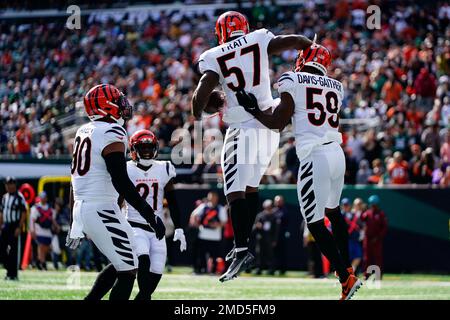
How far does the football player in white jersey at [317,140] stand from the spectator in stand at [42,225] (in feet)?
46.4

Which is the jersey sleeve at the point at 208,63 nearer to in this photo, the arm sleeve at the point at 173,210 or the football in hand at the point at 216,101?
the football in hand at the point at 216,101

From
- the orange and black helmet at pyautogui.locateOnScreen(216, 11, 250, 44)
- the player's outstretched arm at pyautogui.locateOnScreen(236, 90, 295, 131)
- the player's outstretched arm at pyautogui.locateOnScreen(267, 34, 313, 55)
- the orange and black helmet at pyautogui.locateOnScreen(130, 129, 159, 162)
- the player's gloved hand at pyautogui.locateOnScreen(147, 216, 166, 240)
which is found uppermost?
the orange and black helmet at pyautogui.locateOnScreen(216, 11, 250, 44)

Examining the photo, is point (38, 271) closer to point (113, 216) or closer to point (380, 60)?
point (380, 60)

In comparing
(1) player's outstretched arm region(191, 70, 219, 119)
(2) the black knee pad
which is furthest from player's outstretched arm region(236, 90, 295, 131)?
(2) the black knee pad

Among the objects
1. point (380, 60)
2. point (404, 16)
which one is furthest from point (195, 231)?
point (404, 16)

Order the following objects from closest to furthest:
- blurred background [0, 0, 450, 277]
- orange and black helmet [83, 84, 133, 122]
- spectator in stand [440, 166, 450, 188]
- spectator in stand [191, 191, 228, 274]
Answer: orange and black helmet [83, 84, 133, 122]
spectator in stand [440, 166, 450, 188]
blurred background [0, 0, 450, 277]
spectator in stand [191, 191, 228, 274]

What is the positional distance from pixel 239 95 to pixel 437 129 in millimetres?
12111

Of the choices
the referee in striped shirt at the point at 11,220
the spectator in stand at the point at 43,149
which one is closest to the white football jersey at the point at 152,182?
the referee in striped shirt at the point at 11,220

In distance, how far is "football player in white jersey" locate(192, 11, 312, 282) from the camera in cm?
1056

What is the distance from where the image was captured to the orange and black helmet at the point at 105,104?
10016 mm

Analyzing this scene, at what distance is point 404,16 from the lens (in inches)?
1094

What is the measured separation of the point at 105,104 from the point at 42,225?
14823 mm

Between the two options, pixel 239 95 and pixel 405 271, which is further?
pixel 405 271

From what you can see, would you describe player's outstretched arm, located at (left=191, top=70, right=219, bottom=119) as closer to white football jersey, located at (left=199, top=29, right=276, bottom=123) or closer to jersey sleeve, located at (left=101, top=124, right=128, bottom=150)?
white football jersey, located at (left=199, top=29, right=276, bottom=123)
